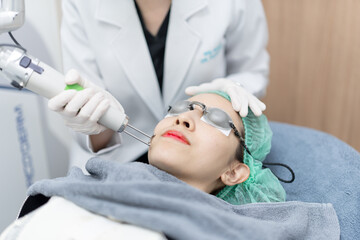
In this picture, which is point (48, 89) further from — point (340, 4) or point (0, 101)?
point (340, 4)

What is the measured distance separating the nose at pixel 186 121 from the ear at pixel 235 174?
15cm

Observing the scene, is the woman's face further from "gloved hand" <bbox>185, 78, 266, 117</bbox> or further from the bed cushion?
the bed cushion

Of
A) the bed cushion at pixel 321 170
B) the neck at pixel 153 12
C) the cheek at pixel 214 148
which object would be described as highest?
the neck at pixel 153 12

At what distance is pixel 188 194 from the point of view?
0.84m

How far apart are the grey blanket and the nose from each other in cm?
14

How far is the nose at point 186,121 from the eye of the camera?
1.00 m

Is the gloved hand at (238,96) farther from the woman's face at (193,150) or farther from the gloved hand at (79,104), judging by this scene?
the gloved hand at (79,104)

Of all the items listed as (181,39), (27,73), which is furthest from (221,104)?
(27,73)

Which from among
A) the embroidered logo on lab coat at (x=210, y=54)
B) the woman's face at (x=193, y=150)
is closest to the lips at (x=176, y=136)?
the woman's face at (x=193, y=150)

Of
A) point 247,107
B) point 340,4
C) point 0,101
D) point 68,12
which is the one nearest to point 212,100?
point 247,107

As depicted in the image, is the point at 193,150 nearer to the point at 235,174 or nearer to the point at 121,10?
the point at 235,174

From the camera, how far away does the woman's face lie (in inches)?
37.7

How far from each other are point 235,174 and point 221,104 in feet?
0.63

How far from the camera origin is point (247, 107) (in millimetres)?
1097
